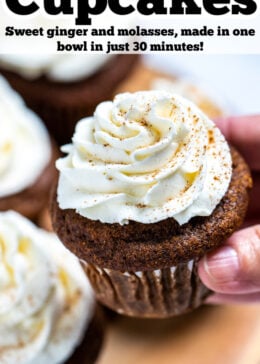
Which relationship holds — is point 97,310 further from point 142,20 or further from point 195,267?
point 142,20

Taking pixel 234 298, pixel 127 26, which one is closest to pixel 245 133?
pixel 234 298

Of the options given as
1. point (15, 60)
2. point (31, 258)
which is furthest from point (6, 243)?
point (15, 60)

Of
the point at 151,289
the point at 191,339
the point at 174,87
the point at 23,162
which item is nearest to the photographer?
the point at 151,289

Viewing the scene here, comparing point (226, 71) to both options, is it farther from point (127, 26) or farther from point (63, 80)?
point (63, 80)

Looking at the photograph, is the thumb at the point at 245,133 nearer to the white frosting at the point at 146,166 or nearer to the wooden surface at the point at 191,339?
the white frosting at the point at 146,166

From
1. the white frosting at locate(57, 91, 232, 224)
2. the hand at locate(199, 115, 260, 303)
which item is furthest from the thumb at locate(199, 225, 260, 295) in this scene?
the white frosting at locate(57, 91, 232, 224)

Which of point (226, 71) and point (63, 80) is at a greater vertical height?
point (63, 80)
